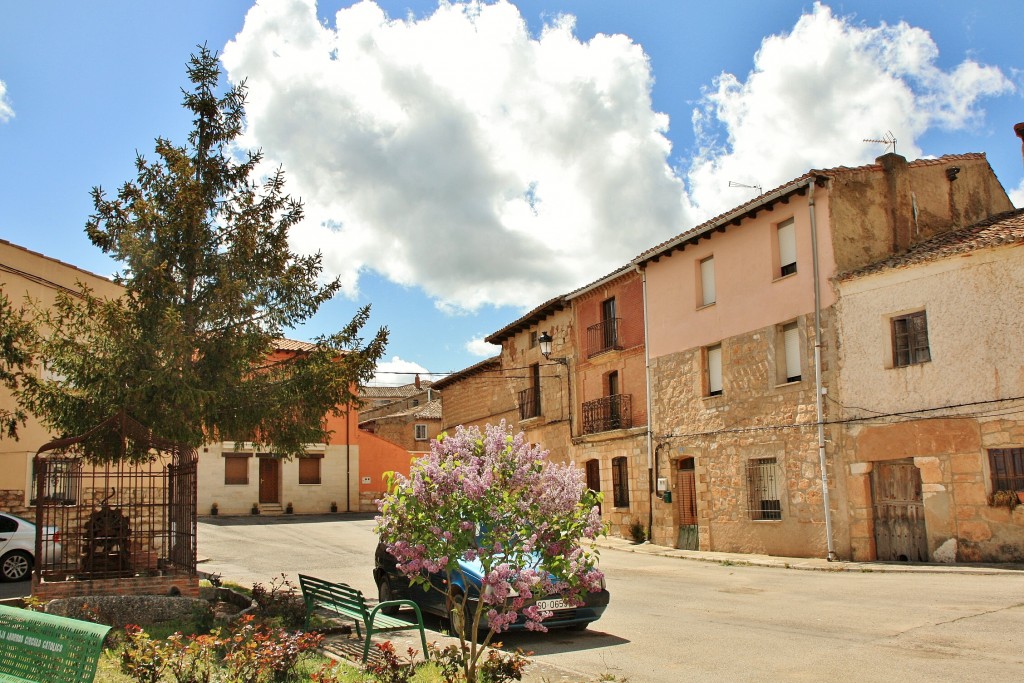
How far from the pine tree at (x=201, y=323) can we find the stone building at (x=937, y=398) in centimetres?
1012

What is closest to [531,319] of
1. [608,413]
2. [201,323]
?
[608,413]

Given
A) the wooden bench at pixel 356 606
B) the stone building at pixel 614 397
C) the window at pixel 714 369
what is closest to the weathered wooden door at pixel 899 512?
the window at pixel 714 369

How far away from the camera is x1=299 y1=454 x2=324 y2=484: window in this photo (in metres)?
38.1

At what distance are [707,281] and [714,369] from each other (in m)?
2.26

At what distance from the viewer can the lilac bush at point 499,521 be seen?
6.27 meters

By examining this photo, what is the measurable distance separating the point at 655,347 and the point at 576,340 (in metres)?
4.03

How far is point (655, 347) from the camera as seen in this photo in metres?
23.9

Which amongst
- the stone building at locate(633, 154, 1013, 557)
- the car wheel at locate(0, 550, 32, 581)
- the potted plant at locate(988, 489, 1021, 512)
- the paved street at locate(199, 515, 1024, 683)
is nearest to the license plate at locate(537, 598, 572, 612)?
the paved street at locate(199, 515, 1024, 683)

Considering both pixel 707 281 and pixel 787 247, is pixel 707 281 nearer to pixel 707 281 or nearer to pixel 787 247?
pixel 707 281

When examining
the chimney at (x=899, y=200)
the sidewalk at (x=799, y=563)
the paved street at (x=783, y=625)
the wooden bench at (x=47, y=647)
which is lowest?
the sidewalk at (x=799, y=563)

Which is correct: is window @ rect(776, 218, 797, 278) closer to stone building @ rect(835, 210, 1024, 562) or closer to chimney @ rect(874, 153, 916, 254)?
stone building @ rect(835, 210, 1024, 562)

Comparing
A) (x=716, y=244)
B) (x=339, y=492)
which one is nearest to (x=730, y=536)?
(x=716, y=244)

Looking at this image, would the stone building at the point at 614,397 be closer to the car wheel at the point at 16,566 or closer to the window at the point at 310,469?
the car wheel at the point at 16,566

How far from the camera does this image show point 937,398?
1611cm
